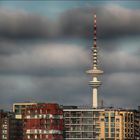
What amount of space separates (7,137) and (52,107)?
46.0 ft

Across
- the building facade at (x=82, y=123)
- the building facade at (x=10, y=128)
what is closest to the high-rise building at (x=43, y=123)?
the building facade at (x=10, y=128)

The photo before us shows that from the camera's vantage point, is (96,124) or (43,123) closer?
(43,123)

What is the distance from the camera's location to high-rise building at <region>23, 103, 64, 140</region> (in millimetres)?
167375

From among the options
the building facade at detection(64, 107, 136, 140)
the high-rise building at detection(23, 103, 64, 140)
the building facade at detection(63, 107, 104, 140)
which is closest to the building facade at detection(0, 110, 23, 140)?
the high-rise building at detection(23, 103, 64, 140)

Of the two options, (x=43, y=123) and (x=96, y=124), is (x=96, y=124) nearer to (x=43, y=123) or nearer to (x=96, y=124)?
(x=96, y=124)

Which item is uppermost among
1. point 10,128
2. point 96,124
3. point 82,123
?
point 82,123

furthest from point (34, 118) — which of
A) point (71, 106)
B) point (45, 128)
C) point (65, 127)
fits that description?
point (71, 106)

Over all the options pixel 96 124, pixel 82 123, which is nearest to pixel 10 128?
pixel 82 123

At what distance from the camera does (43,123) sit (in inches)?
6634

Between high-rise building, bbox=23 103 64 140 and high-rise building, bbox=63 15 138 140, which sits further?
high-rise building, bbox=63 15 138 140

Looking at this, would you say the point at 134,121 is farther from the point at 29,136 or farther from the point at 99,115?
the point at 29,136

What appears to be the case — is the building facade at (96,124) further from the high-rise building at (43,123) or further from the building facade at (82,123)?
the high-rise building at (43,123)

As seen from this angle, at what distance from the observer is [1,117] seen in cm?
17825

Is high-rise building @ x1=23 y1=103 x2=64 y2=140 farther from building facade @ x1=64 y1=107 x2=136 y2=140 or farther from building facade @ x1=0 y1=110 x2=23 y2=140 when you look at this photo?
building facade @ x1=64 y1=107 x2=136 y2=140
